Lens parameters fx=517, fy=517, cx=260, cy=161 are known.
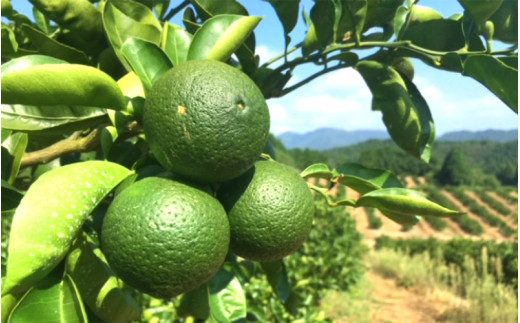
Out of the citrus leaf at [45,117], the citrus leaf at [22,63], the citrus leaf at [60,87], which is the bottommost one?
the citrus leaf at [45,117]

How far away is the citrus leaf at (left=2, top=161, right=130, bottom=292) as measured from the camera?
588 millimetres

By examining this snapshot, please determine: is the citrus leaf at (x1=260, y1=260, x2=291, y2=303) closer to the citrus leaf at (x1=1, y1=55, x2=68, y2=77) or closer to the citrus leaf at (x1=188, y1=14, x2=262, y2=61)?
the citrus leaf at (x1=188, y1=14, x2=262, y2=61)

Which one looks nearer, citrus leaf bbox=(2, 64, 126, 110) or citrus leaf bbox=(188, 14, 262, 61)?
citrus leaf bbox=(2, 64, 126, 110)

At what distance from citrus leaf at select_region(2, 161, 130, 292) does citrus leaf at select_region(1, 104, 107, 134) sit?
0.09 metres

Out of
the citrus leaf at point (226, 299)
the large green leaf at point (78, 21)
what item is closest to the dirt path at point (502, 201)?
the citrus leaf at point (226, 299)

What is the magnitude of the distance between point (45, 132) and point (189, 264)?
28cm

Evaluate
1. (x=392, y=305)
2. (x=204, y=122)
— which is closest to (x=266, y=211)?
(x=204, y=122)

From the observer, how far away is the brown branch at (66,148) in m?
0.85

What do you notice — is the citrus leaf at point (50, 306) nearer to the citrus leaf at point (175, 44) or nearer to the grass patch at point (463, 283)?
the citrus leaf at point (175, 44)

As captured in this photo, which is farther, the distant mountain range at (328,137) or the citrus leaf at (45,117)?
the distant mountain range at (328,137)

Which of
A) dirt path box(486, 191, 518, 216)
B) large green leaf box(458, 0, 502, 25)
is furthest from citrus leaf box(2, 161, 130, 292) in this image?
dirt path box(486, 191, 518, 216)

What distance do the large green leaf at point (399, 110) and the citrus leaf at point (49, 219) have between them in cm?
56

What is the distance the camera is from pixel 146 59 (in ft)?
2.51

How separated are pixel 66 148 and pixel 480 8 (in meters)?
0.75
